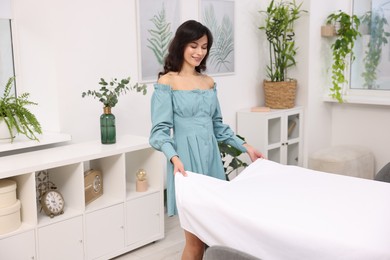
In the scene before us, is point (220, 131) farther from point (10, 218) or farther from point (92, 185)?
point (10, 218)

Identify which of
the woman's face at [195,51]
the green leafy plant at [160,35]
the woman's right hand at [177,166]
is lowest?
the woman's right hand at [177,166]

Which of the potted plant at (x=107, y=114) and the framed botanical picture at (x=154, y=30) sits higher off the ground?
the framed botanical picture at (x=154, y=30)

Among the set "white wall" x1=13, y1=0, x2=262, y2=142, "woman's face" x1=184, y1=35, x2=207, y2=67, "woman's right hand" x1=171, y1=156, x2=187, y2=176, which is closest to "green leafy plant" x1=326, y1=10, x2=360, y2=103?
"white wall" x1=13, y1=0, x2=262, y2=142

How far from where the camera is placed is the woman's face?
236 cm

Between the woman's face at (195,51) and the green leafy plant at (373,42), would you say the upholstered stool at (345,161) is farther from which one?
the woman's face at (195,51)

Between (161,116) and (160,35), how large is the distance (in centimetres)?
166

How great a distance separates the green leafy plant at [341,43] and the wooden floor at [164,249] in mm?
2200

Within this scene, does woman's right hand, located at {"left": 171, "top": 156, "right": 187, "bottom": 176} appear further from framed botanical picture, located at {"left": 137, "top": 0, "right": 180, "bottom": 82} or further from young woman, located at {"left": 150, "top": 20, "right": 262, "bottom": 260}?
framed botanical picture, located at {"left": 137, "top": 0, "right": 180, "bottom": 82}

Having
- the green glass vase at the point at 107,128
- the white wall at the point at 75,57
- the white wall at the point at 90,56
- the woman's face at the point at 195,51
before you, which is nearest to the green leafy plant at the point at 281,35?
the white wall at the point at 90,56

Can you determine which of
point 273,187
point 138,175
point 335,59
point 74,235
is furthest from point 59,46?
point 335,59

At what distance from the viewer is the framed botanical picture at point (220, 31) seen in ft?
13.8

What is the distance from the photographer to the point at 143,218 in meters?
3.39

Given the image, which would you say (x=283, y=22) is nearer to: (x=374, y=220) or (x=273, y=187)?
(x=273, y=187)

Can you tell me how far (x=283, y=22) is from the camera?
4.50m
